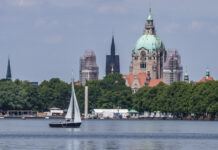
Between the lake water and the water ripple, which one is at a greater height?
the water ripple

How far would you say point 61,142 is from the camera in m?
125

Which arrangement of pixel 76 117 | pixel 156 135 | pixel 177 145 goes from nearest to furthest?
pixel 177 145, pixel 156 135, pixel 76 117

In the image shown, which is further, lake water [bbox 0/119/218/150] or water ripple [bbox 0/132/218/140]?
water ripple [bbox 0/132/218/140]

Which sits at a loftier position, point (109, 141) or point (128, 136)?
point (128, 136)

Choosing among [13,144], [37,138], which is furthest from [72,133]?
[13,144]

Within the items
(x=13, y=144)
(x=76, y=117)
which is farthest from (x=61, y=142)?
(x=76, y=117)

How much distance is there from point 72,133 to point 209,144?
3207cm

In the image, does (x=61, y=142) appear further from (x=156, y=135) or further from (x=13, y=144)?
(x=156, y=135)

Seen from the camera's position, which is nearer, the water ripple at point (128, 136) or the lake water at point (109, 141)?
the lake water at point (109, 141)

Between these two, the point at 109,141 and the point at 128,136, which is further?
the point at 128,136

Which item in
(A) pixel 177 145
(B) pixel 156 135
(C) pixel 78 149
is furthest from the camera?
(B) pixel 156 135

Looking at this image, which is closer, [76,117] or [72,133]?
[72,133]

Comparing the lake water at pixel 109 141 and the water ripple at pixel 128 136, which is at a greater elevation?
the water ripple at pixel 128 136

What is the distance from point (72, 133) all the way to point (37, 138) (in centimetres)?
1737
